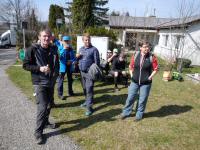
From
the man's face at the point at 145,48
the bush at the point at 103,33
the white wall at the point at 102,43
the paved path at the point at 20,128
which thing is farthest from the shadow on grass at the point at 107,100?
the bush at the point at 103,33

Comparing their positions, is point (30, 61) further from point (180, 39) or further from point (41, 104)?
point (180, 39)

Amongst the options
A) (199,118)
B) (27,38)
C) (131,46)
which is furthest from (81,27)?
(199,118)

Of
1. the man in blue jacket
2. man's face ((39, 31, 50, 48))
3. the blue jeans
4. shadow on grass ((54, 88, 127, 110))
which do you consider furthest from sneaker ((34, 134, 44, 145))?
the blue jeans

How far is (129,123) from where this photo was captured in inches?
183

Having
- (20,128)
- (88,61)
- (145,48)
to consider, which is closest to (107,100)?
(88,61)

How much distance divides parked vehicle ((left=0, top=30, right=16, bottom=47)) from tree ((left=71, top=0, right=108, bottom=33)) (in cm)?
1258

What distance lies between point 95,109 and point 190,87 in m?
5.00

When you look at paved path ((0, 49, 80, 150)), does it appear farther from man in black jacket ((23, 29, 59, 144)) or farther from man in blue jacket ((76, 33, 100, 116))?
man in blue jacket ((76, 33, 100, 116))

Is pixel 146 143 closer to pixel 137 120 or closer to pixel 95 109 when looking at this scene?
pixel 137 120

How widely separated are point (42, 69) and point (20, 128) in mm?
1588

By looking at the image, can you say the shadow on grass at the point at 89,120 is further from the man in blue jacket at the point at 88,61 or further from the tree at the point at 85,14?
the tree at the point at 85,14

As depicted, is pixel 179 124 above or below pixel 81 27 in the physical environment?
below

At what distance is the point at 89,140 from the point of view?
3861mm

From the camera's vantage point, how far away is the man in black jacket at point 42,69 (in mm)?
3457
